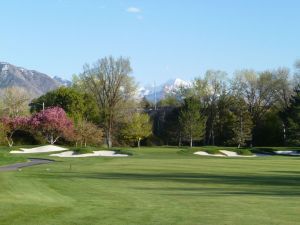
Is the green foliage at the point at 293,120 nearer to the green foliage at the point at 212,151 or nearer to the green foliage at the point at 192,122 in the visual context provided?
the green foliage at the point at 192,122

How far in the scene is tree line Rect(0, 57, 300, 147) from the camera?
3519 inches

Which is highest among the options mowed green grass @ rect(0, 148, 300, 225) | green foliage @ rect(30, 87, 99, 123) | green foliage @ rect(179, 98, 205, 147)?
green foliage @ rect(30, 87, 99, 123)

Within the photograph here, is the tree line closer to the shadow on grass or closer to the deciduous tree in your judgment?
the deciduous tree

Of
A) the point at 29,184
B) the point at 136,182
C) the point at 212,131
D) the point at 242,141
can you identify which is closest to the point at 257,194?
the point at 136,182

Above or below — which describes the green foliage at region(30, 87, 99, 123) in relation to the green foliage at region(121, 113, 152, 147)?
above

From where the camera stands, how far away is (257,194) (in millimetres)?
19578

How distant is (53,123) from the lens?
80812 mm

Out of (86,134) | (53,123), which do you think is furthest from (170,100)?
(53,123)

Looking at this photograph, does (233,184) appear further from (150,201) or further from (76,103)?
(76,103)

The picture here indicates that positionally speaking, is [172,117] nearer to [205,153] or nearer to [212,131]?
[212,131]

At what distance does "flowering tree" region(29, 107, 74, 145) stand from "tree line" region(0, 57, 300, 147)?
0.31 m

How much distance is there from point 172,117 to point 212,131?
8.18 meters

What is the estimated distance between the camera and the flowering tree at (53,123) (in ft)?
265

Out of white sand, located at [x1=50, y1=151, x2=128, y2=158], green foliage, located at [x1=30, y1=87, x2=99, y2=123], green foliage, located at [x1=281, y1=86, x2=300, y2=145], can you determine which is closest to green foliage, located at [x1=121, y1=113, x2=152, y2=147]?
green foliage, located at [x1=30, y1=87, x2=99, y2=123]
